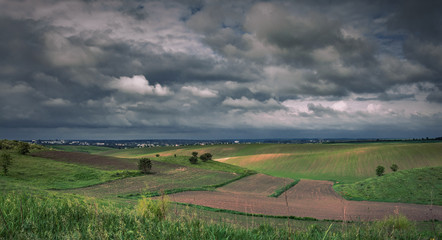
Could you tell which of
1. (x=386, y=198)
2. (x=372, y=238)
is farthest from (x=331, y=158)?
(x=372, y=238)

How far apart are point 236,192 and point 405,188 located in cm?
2834

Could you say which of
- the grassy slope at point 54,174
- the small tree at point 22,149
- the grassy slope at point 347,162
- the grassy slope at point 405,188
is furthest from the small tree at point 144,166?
the grassy slope at point 347,162

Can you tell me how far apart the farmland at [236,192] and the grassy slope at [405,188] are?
15 centimetres

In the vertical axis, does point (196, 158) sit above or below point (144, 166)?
below

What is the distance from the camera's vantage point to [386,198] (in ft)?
140

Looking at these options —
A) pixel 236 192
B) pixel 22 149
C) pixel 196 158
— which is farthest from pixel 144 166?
pixel 22 149

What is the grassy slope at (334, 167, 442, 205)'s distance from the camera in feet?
131

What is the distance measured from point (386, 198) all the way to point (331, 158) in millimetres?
70304

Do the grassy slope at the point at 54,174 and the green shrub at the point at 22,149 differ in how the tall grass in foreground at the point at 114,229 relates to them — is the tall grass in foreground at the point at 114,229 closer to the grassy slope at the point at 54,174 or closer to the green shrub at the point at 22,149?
the grassy slope at the point at 54,174

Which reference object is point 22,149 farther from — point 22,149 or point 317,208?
point 317,208

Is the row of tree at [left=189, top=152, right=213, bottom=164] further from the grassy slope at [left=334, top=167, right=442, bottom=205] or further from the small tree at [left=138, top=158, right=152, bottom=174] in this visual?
the grassy slope at [left=334, top=167, right=442, bottom=205]

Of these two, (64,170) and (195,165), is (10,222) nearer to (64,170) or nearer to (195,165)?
(64,170)

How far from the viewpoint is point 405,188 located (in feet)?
143

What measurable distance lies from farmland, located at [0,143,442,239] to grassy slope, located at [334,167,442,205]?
0.15m
